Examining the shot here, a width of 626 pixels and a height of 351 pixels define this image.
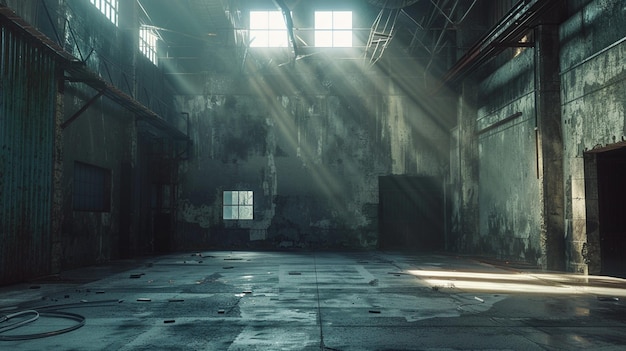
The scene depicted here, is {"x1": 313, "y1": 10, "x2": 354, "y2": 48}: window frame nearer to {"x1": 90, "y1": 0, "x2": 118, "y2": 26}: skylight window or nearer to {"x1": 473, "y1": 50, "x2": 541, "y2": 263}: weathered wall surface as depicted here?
{"x1": 473, "y1": 50, "x2": 541, "y2": 263}: weathered wall surface

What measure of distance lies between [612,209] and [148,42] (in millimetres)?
15220

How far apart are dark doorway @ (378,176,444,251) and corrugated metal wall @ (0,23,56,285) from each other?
40.1 feet

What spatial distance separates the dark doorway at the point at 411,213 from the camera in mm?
19656

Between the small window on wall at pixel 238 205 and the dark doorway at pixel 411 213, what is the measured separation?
16.5ft

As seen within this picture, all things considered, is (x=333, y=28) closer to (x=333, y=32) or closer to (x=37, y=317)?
(x=333, y=32)

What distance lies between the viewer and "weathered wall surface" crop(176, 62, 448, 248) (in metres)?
19.3

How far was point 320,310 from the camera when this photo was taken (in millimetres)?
6445

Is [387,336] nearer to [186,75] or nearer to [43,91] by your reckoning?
[43,91]

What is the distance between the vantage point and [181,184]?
1944 cm

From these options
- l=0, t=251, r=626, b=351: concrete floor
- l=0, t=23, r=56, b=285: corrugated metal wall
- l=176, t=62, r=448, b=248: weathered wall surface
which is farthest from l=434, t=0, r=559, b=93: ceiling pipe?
l=0, t=23, r=56, b=285: corrugated metal wall

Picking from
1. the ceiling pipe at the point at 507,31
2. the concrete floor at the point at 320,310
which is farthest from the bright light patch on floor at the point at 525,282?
the ceiling pipe at the point at 507,31

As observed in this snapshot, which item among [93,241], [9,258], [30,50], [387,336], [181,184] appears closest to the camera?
[387,336]

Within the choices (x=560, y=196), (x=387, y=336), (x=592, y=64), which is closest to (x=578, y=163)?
(x=560, y=196)

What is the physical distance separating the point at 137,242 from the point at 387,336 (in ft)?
43.8
